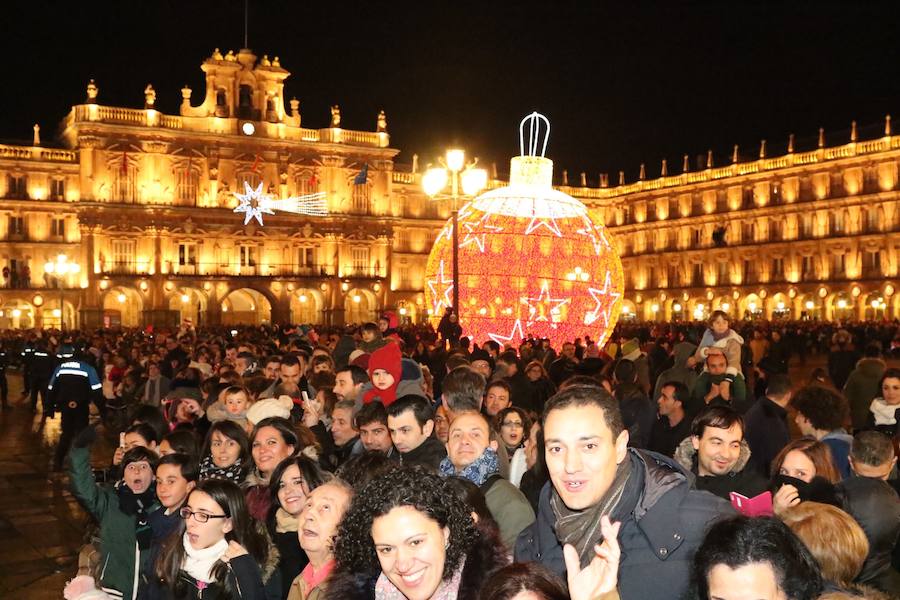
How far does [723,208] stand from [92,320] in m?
40.0

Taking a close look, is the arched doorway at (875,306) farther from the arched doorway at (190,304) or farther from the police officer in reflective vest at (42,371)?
the police officer in reflective vest at (42,371)

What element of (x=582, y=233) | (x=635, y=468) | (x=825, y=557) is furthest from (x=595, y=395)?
(x=582, y=233)

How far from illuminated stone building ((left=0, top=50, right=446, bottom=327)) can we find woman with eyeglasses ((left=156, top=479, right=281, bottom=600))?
41.0 metres

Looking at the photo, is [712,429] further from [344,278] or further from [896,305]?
[896,305]

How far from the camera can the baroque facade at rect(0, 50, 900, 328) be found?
4509 cm

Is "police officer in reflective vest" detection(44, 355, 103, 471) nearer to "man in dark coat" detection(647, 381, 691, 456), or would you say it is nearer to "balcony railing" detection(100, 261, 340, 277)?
"man in dark coat" detection(647, 381, 691, 456)

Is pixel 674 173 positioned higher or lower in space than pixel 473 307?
higher

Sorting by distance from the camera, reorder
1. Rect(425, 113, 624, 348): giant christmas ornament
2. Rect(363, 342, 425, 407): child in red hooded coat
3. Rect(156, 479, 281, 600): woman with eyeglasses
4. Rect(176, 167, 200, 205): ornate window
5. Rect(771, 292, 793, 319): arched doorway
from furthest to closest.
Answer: Rect(771, 292, 793, 319): arched doorway
Rect(176, 167, 200, 205): ornate window
Rect(425, 113, 624, 348): giant christmas ornament
Rect(363, 342, 425, 407): child in red hooded coat
Rect(156, 479, 281, 600): woman with eyeglasses

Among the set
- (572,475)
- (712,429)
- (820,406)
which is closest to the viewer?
(572,475)

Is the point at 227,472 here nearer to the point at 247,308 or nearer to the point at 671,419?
the point at 671,419

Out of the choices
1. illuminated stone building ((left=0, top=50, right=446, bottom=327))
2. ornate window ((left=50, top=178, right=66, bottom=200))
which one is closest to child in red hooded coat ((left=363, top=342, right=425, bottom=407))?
illuminated stone building ((left=0, top=50, right=446, bottom=327))

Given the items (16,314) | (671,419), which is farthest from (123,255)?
(671,419)

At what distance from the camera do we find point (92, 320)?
4325cm

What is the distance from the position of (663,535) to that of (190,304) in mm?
47134
